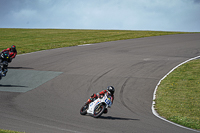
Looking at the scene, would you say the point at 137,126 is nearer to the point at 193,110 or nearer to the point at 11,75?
the point at 193,110

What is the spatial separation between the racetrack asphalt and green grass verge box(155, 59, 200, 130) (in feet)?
2.16

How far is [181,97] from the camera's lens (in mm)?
14398

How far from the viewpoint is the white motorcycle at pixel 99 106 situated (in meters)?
10.2

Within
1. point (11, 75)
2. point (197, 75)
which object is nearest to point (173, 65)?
point (197, 75)

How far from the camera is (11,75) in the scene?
60.5 feet

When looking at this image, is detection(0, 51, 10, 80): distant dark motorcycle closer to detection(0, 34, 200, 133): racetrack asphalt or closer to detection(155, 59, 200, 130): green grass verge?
detection(0, 34, 200, 133): racetrack asphalt

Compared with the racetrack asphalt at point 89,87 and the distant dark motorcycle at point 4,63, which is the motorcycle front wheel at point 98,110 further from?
the distant dark motorcycle at point 4,63

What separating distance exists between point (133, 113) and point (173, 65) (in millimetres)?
11280

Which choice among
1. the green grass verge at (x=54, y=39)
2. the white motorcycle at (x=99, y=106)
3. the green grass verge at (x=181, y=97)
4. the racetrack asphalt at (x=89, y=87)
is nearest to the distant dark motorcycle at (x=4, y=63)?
the racetrack asphalt at (x=89, y=87)

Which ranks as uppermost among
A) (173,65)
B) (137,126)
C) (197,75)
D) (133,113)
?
(173,65)

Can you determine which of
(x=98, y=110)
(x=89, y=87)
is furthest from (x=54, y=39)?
(x=98, y=110)

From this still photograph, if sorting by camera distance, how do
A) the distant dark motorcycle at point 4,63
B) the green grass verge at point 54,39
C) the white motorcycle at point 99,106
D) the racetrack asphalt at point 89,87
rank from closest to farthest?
the racetrack asphalt at point 89,87 → the white motorcycle at point 99,106 → the distant dark motorcycle at point 4,63 → the green grass verge at point 54,39

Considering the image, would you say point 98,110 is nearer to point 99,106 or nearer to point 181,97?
point 99,106

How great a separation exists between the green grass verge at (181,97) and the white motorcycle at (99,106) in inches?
117
